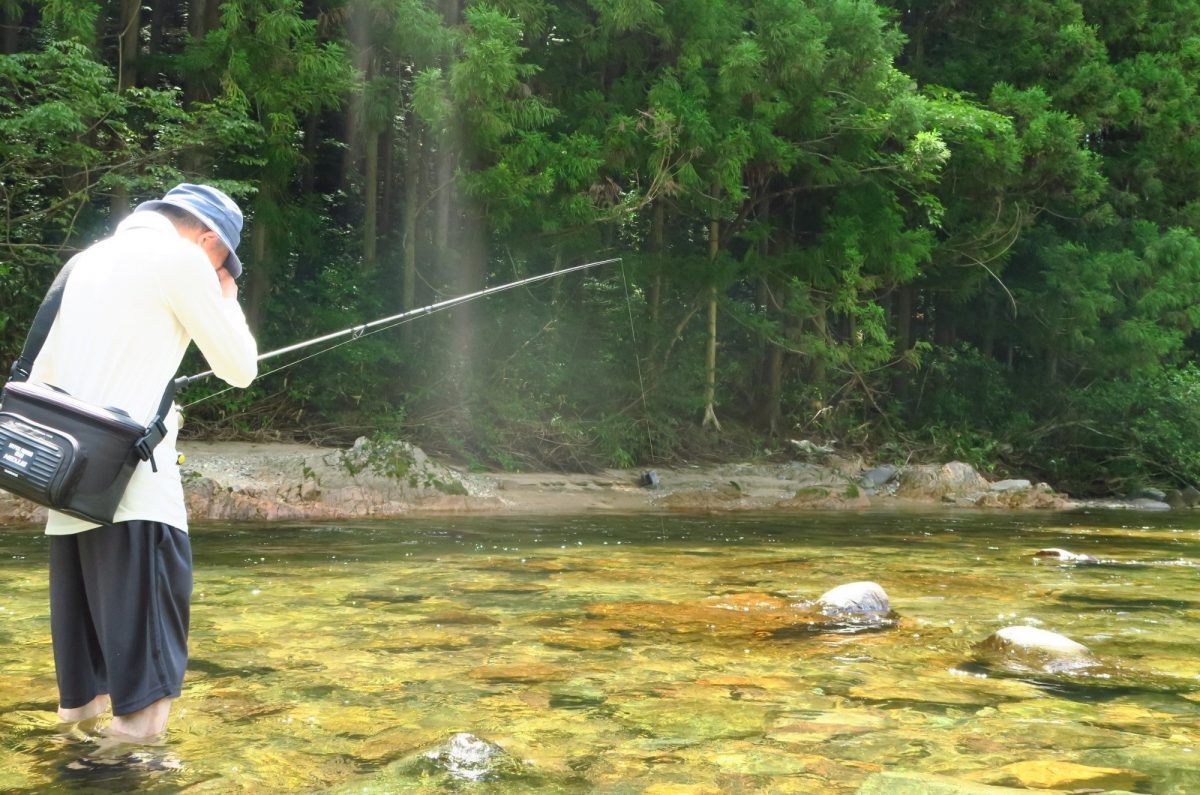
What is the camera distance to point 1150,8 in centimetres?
1938

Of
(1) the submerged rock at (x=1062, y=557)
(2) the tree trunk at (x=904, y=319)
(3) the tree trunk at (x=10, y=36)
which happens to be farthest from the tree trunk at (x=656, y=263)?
→ (3) the tree trunk at (x=10, y=36)

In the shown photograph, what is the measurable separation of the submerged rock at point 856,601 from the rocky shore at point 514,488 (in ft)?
20.1

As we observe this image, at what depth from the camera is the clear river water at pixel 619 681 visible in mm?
3254

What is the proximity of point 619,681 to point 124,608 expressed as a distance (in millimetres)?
1921

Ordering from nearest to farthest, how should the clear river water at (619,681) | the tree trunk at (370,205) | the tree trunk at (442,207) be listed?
the clear river water at (619,681) → the tree trunk at (442,207) → the tree trunk at (370,205)

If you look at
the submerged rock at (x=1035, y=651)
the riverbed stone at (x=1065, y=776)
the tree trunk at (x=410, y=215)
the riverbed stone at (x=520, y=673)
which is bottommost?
the submerged rock at (x=1035, y=651)

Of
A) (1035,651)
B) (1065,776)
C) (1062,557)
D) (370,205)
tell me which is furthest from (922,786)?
(370,205)

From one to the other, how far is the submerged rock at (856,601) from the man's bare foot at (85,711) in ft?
11.8

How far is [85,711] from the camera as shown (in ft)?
11.1

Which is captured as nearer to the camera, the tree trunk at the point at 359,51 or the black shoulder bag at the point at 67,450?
the black shoulder bag at the point at 67,450

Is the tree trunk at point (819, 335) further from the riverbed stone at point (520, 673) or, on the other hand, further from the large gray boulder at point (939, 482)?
the riverbed stone at point (520, 673)

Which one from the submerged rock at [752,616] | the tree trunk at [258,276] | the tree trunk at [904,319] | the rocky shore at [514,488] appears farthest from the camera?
the tree trunk at [904,319]

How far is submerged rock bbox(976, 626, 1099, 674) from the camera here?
15.6 feet

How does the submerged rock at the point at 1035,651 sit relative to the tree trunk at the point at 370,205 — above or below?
below
